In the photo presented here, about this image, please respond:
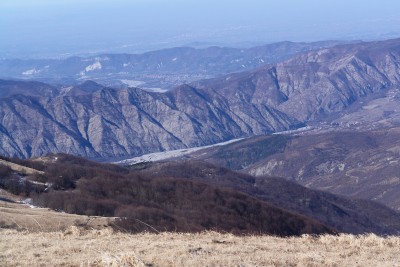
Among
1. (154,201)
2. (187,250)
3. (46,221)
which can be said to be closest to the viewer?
(187,250)

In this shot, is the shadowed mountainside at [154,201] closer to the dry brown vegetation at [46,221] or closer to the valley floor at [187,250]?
the dry brown vegetation at [46,221]

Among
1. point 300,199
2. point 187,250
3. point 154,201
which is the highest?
point 187,250

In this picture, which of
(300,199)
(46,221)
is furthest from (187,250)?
(300,199)

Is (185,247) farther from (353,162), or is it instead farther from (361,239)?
(353,162)

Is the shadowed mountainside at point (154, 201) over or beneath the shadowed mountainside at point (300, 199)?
over

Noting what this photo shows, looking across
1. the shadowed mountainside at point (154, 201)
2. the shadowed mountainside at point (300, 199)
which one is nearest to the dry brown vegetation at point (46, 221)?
the shadowed mountainside at point (154, 201)

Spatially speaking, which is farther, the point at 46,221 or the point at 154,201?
the point at 154,201

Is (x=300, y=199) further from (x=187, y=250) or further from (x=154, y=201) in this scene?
(x=187, y=250)

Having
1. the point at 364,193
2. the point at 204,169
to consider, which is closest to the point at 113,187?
the point at 204,169

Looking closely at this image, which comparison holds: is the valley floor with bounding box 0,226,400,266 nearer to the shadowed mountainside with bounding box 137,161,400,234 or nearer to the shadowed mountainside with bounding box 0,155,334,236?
→ the shadowed mountainside with bounding box 0,155,334,236
